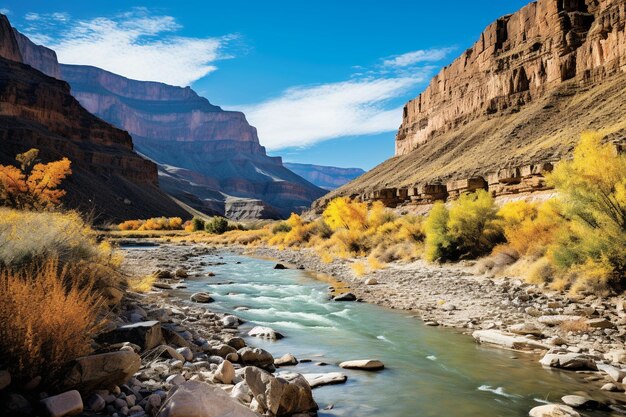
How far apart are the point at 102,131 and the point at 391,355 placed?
420 ft

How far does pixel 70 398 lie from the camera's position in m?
3.71

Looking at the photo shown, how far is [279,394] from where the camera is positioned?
16.1ft

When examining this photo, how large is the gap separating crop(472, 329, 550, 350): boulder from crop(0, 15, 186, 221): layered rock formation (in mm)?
76768

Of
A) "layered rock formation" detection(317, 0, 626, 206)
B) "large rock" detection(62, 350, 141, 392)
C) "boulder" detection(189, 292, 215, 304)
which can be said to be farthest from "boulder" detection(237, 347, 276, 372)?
"layered rock formation" detection(317, 0, 626, 206)

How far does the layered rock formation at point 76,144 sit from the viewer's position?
80.2 m

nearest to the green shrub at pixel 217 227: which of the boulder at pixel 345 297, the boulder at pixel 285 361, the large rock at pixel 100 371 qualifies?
the boulder at pixel 345 297

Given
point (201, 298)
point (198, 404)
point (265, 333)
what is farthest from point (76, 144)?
point (198, 404)

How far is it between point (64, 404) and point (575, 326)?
866 centimetres

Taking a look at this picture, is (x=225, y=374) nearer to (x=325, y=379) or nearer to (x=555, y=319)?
(x=325, y=379)

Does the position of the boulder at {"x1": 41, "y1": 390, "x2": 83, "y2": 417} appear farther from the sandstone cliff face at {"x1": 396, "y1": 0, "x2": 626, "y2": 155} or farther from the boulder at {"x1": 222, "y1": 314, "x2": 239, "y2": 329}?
the sandstone cliff face at {"x1": 396, "y1": 0, "x2": 626, "y2": 155}

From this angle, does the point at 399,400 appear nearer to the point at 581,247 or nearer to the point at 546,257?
the point at 581,247

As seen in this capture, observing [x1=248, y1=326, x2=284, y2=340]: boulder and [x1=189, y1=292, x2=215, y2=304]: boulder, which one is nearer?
[x1=248, y1=326, x2=284, y2=340]: boulder

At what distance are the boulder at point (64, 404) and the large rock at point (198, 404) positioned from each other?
0.66 metres

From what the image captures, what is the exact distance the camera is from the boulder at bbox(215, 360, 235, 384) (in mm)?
5512
